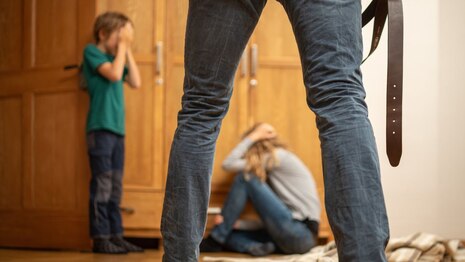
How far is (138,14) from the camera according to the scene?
324 cm

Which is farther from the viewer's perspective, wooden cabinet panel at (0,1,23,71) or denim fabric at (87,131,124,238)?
wooden cabinet panel at (0,1,23,71)

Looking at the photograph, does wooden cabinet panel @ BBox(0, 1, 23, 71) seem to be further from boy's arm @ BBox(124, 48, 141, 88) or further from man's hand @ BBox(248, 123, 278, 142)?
man's hand @ BBox(248, 123, 278, 142)

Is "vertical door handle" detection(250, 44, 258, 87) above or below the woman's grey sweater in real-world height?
above

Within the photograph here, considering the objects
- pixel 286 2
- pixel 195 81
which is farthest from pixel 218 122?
pixel 286 2

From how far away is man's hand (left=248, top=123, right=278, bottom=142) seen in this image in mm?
3080

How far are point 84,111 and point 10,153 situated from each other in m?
0.53

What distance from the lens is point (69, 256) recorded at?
271 centimetres

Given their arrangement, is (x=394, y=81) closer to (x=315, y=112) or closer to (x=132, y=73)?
(x=315, y=112)

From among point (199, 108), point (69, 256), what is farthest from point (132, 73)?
point (199, 108)

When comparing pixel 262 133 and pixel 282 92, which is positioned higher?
pixel 282 92

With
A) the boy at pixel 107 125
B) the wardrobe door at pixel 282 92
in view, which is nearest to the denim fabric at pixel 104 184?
the boy at pixel 107 125

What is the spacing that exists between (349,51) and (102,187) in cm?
214

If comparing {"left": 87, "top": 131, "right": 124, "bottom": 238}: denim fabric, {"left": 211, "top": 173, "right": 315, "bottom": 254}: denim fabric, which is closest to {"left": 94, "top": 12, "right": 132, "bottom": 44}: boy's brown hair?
{"left": 87, "top": 131, "right": 124, "bottom": 238}: denim fabric

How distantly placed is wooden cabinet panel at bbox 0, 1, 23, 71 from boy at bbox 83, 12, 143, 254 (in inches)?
21.2
